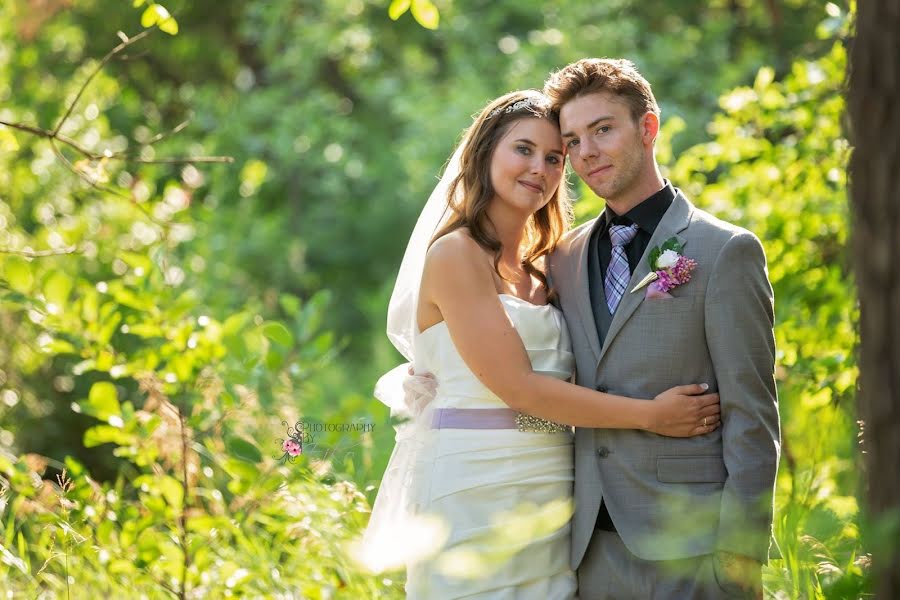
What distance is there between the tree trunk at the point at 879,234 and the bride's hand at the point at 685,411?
57.1 inches

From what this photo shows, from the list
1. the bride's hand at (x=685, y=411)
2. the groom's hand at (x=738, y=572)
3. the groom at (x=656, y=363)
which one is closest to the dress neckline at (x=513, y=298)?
the groom at (x=656, y=363)

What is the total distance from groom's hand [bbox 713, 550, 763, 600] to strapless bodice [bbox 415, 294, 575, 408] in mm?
720

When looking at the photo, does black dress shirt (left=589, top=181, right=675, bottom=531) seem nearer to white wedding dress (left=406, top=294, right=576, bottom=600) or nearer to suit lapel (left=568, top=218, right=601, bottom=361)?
suit lapel (left=568, top=218, right=601, bottom=361)

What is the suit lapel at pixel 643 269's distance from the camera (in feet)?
10.2

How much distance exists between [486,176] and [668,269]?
0.74 meters

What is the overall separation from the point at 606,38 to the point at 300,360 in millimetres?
5993

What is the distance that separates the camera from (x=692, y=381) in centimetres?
308

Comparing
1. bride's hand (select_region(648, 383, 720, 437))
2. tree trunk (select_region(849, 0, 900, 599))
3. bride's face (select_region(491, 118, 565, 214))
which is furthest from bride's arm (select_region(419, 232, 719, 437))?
tree trunk (select_region(849, 0, 900, 599))

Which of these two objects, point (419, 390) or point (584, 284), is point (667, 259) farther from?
point (419, 390)

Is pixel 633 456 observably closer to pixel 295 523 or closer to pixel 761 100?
pixel 295 523

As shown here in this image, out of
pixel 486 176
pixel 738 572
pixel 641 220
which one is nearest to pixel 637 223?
pixel 641 220

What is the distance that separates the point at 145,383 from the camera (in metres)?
4.35

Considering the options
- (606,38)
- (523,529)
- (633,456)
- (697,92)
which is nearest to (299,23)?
(606,38)

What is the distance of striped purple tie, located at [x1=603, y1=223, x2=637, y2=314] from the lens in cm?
324
